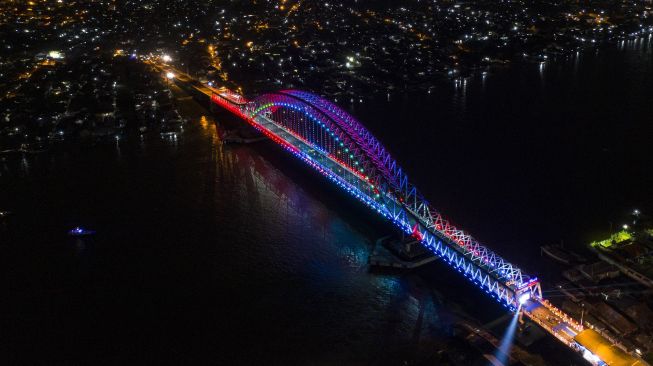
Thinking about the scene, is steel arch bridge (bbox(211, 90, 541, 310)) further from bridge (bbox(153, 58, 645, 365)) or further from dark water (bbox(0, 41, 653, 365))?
dark water (bbox(0, 41, 653, 365))

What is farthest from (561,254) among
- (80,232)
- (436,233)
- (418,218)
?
(80,232)

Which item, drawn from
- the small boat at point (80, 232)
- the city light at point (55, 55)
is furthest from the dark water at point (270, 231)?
the city light at point (55, 55)

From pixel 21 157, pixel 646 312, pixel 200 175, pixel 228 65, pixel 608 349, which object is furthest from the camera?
pixel 228 65

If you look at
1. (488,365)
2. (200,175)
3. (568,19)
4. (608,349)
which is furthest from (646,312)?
(568,19)

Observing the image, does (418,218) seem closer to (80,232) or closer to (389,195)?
(389,195)

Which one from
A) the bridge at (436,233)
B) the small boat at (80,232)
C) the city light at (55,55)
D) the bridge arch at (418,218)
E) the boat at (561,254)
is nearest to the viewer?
the bridge at (436,233)

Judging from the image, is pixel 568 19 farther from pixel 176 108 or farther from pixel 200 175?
pixel 200 175

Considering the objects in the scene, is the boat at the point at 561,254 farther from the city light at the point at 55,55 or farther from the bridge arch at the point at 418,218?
the city light at the point at 55,55
